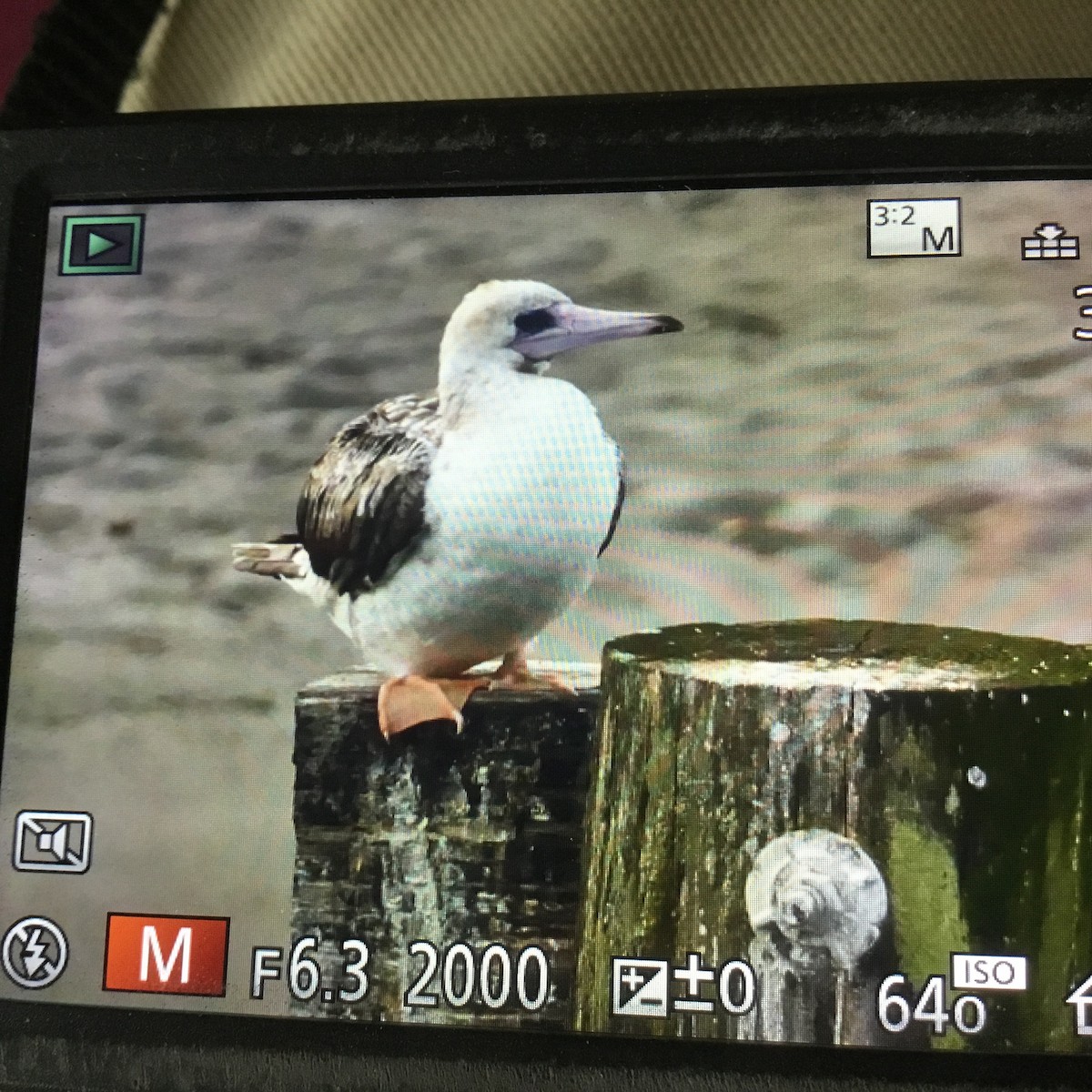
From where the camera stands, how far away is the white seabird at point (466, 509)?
50cm

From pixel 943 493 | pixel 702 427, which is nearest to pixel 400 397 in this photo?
pixel 702 427

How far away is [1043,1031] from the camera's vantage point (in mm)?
452

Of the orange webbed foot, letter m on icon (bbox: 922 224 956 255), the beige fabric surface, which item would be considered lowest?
the orange webbed foot

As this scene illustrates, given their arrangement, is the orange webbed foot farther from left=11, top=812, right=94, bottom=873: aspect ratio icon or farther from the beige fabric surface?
the beige fabric surface

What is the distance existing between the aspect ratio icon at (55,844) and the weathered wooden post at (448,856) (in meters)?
0.09

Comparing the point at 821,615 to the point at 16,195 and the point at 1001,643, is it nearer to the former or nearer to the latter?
the point at 1001,643

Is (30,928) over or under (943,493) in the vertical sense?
A: under

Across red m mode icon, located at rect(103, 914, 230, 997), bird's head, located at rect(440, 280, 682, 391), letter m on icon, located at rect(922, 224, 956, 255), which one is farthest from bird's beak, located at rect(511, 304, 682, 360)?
red m mode icon, located at rect(103, 914, 230, 997)

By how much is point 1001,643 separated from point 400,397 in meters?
0.27

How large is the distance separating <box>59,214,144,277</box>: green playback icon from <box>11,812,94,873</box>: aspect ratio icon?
0.24 metres

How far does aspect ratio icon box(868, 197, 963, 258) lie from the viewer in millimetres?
503

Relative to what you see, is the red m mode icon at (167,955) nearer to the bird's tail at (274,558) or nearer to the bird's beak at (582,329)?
the bird's tail at (274,558)

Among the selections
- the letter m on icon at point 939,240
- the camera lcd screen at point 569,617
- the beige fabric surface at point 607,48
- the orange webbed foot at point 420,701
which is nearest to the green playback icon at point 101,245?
Answer: the camera lcd screen at point 569,617

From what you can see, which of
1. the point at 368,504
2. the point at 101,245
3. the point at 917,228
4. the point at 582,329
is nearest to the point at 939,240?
the point at 917,228
